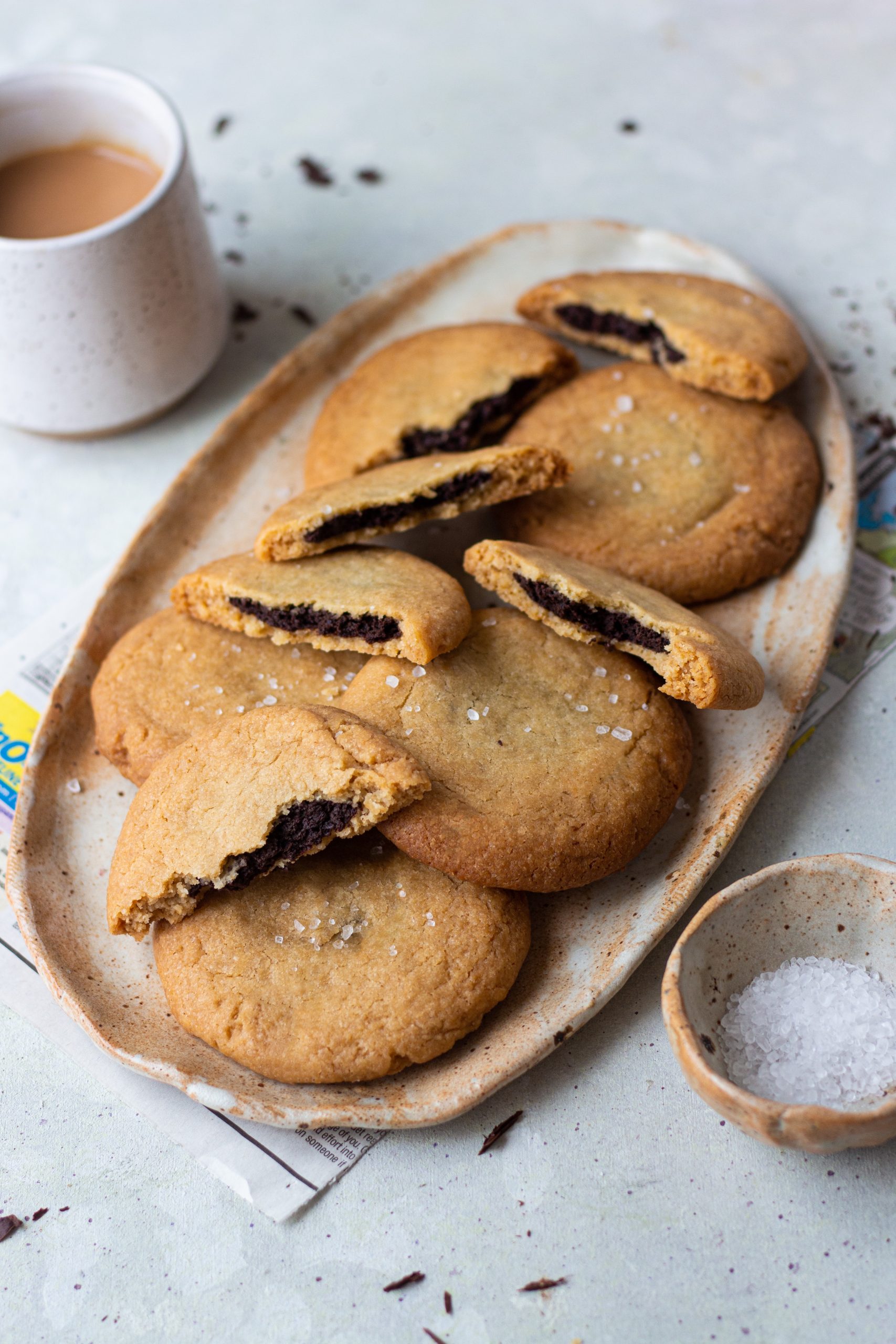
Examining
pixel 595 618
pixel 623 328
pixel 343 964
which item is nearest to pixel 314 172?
pixel 623 328

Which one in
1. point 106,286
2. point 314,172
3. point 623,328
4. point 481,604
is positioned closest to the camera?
point 481,604

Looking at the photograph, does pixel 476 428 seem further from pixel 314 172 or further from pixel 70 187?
pixel 314 172

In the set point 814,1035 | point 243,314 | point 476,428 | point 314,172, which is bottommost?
point 814,1035

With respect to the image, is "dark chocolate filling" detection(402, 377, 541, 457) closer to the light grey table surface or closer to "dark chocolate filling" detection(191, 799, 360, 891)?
the light grey table surface

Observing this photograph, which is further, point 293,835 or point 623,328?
point 623,328

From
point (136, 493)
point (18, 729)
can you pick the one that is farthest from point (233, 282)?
point (18, 729)

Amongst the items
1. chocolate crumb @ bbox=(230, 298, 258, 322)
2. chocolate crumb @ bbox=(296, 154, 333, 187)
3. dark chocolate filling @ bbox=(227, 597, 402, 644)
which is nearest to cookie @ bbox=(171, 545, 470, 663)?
dark chocolate filling @ bbox=(227, 597, 402, 644)

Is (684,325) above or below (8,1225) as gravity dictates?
above
